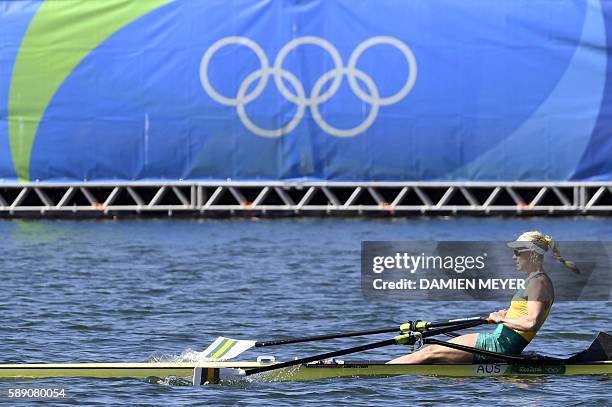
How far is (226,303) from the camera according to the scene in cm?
2572

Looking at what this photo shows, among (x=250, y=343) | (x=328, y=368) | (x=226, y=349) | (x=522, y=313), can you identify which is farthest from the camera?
(x=226, y=349)

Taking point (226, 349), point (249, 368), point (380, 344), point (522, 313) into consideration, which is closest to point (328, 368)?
point (380, 344)

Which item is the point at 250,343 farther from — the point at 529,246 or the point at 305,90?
the point at 305,90

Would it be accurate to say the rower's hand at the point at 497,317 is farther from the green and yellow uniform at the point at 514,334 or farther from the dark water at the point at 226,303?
the dark water at the point at 226,303

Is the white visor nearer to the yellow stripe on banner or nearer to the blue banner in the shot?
the yellow stripe on banner

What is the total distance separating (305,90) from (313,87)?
233mm

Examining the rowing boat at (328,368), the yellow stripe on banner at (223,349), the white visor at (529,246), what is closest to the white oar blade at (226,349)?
the yellow stripe on banner at (223,349)

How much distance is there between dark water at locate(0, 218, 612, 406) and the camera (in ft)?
56.0

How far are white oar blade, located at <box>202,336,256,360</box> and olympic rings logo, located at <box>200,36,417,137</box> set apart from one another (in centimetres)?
2303

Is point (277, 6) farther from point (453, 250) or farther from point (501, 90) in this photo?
point (453, 250)

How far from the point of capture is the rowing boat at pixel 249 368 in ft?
57.3

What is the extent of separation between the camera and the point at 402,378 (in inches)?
690

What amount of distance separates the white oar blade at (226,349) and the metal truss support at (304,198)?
23238mm

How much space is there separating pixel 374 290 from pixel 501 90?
24.4 meters
